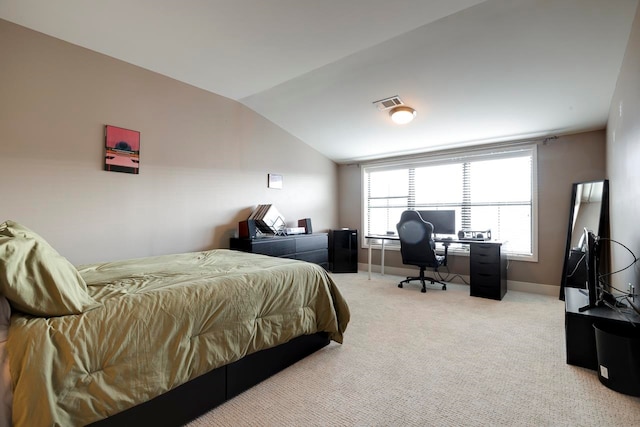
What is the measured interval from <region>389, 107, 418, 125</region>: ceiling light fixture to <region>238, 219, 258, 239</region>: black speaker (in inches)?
93.3

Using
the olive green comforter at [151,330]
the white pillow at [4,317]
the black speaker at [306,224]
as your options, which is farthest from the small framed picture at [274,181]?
the white pillow at [4,317]

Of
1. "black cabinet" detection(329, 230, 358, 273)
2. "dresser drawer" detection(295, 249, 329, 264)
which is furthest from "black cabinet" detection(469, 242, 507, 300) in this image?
"dresser drawer" detection(295, 249, 329, 264)

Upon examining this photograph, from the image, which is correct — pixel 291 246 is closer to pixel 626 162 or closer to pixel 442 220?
pixel 442 220

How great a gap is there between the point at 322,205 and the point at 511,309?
3391 millimetres

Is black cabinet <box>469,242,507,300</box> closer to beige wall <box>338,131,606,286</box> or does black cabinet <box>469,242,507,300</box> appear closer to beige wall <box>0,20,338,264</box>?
beige wall <box>338,131,606,286</box>

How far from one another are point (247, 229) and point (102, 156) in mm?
1780

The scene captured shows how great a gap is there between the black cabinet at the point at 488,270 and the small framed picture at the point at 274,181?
9.85 ft

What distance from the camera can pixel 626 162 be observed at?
231cm

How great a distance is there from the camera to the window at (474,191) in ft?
13.4

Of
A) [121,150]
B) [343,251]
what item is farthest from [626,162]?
[121,150]

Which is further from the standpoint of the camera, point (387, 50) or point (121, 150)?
point (121, 150)

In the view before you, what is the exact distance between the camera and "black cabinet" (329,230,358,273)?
17.5 feet

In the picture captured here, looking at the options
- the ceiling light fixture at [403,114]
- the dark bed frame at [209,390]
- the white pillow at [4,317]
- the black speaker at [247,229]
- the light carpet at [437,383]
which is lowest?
the light carpet at [437,383]

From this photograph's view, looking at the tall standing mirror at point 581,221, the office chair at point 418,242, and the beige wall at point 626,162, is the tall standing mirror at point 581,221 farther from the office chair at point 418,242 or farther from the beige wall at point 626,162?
the office chair at point 418,242
